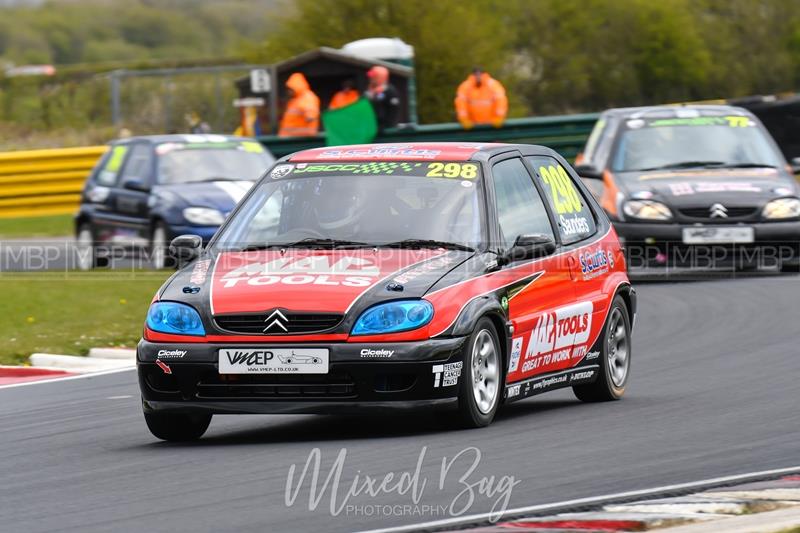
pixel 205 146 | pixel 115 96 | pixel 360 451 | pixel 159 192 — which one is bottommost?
pixel 115 96

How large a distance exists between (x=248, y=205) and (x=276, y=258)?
2.55 ft

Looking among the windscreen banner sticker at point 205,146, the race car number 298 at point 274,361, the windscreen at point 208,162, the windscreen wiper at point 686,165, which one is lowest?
the windscreen at point 208,162

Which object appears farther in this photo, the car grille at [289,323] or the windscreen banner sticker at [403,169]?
the windscreen banner sticker at [403,169]

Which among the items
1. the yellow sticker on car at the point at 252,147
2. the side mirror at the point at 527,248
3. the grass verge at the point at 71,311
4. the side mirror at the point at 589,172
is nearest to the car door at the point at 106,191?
the grass verge at the point at 71,311

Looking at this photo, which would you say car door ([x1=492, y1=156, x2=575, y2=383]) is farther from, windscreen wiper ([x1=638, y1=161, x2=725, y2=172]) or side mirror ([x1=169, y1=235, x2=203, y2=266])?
windscreen wiper ([x1=638, y1=161, x2=725, y2=172])

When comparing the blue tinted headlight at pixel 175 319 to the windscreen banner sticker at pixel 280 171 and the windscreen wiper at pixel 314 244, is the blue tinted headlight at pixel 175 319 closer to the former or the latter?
the windscreen wiper at pixel 314 244

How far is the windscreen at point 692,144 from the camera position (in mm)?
17234

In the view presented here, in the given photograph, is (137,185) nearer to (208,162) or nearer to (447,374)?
(208,162)

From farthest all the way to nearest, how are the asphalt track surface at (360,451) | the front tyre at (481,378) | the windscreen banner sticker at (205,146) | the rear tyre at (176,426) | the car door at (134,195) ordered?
the windscreen banner sticker at (205,146)
the car door at (134,195)
the rear tyre at (176,426)
the front tyre at (481,378)
the asphalt track surface at (360,451)

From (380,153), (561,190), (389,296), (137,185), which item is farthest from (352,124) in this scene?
(389,296)

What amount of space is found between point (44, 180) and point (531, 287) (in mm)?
19064

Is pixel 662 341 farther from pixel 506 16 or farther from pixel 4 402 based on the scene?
pixel 506 16

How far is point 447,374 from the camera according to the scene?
7.87m

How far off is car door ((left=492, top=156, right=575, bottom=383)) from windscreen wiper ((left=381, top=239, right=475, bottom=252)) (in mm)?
236
